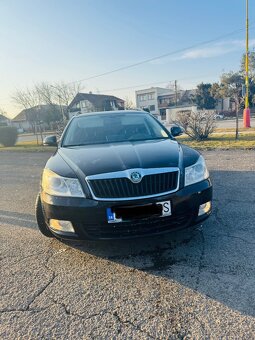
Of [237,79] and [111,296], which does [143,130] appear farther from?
[237,79]

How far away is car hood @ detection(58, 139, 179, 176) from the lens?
266 centimetres

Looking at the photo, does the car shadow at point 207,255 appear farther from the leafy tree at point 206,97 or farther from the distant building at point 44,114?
the leafy tree at point 206,97

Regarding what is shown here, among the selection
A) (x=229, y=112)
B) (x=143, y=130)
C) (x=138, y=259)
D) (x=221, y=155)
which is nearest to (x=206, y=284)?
(x=138, y=259)

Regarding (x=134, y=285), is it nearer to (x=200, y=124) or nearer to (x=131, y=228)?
(x=131, y=228)

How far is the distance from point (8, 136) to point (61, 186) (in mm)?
19940

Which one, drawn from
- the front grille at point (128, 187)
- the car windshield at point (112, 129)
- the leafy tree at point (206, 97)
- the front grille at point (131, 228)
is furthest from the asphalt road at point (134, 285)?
the leafy tree at point (206, 97)

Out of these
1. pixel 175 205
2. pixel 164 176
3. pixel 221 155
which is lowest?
pixel 221 155

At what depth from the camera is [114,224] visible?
8.00 feet

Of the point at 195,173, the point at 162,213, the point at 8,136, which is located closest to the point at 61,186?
the point at 162,213

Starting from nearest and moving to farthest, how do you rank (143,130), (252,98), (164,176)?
(164,176) < (143,130) < (252,98)

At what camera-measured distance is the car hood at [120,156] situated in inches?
105

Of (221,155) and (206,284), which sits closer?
(206,284)

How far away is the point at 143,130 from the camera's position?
4.14 metres

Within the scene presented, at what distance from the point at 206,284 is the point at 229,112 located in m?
49.3
